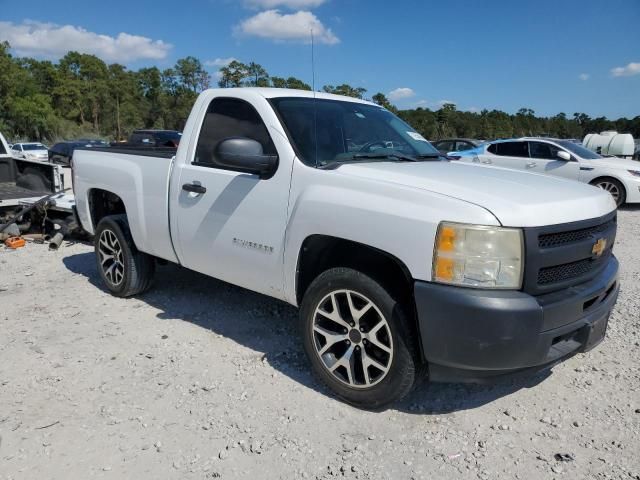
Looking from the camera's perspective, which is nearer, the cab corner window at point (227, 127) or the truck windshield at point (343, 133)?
the truck windshield at point (343, 133)

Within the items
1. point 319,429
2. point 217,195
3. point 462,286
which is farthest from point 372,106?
point 319,429

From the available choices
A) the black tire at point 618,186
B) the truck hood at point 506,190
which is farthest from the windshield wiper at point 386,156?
the black tire at point 618,186

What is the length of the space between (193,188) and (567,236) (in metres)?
2.61

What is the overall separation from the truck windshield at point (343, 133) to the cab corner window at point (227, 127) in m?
0.19

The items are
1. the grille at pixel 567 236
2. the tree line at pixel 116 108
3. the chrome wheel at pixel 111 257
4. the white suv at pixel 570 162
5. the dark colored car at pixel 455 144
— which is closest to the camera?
the grille at pixel 567 236

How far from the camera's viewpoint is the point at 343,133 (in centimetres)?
383

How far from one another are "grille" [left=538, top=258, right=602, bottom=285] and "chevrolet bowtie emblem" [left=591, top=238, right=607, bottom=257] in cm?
5

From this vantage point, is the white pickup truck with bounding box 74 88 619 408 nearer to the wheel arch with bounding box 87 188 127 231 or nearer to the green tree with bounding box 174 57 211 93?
the wheel arch with bounding box 87 188 127 231

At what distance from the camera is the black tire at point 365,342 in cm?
290

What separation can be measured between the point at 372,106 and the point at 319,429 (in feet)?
9.06

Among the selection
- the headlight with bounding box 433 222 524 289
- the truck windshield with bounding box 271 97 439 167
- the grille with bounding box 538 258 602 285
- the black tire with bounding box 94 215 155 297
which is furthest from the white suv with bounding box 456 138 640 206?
the headlight with bounding box 433 222 524 289

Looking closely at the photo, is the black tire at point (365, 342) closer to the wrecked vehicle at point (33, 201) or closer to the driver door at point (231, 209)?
the driver door at point (231, 209)

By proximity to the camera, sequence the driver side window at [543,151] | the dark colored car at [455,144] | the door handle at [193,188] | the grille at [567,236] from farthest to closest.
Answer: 1. the dark colored car at [455,144]
2. the driver side window at [543,151]
3. the door handle at [193,188]
4. the grille at [567,236]

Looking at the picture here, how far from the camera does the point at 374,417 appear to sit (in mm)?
3115
